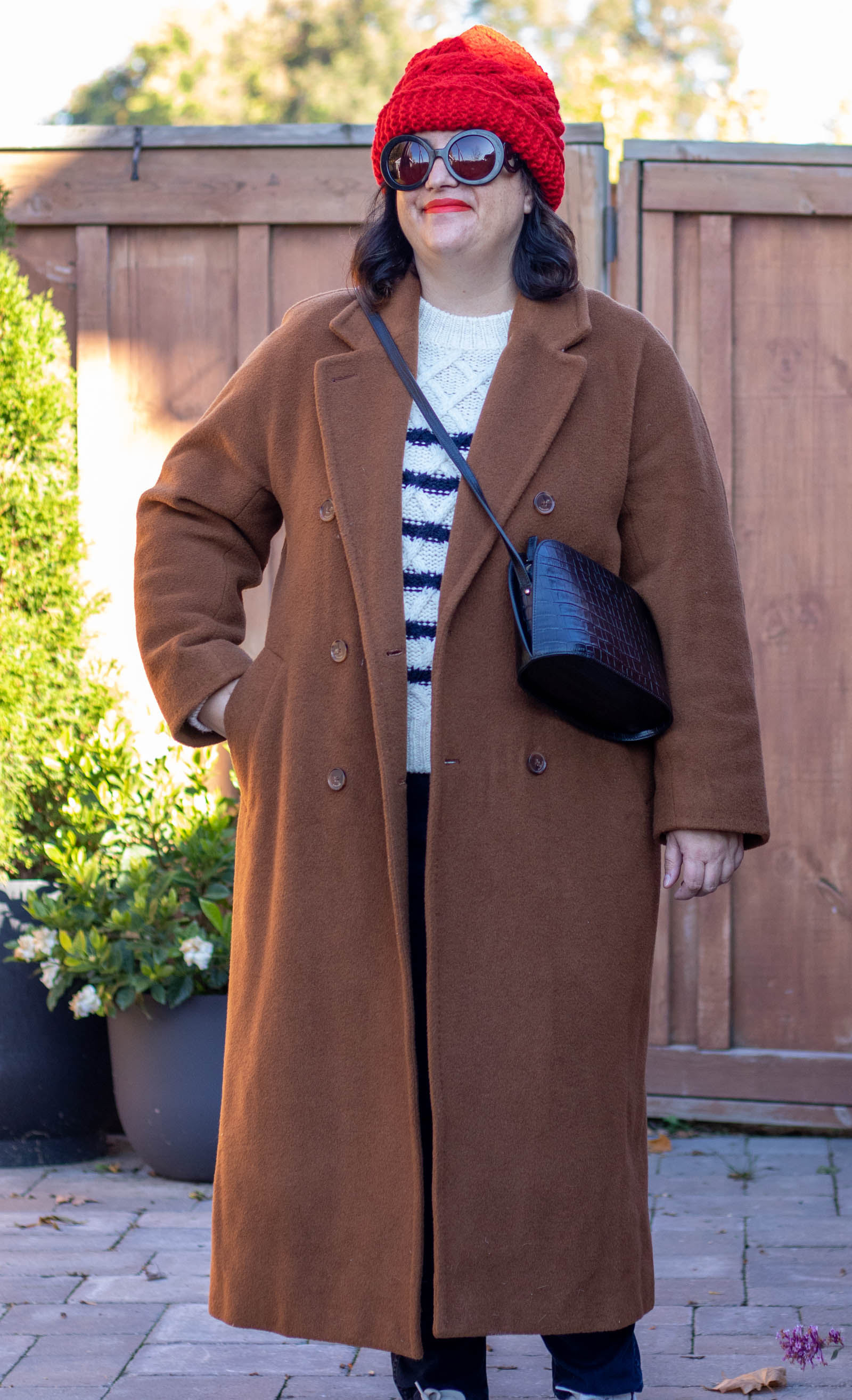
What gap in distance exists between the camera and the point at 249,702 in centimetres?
229

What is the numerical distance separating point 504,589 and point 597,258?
213cm

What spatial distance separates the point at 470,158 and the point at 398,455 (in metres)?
0.45

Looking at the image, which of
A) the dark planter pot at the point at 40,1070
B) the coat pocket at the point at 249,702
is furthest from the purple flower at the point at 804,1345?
the dark planter pot at the point at 40,1070

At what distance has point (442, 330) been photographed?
234 cm

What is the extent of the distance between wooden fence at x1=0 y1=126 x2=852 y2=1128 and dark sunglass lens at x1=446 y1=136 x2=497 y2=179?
6.15 ft

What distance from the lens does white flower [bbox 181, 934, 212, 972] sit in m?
3.58

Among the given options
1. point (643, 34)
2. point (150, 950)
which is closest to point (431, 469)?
point (150, 950)

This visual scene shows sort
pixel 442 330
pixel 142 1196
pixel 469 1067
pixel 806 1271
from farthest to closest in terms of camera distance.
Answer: pixel 142 1196
pixel 806 1271
pixel 442 330
pixel 469 1067

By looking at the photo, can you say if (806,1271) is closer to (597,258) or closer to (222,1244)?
(222,1244)

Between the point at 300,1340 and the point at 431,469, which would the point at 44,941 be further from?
the point at 431,469

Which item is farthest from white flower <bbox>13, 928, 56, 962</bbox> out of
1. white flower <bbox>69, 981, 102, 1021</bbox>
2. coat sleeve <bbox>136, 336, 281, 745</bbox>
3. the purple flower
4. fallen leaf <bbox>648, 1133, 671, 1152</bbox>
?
the purple flower

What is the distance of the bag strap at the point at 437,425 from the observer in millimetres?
2154

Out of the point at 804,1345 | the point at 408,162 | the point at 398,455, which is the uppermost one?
the point at 408,162

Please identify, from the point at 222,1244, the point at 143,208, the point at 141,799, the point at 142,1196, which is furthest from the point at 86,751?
the point at 222,1244
